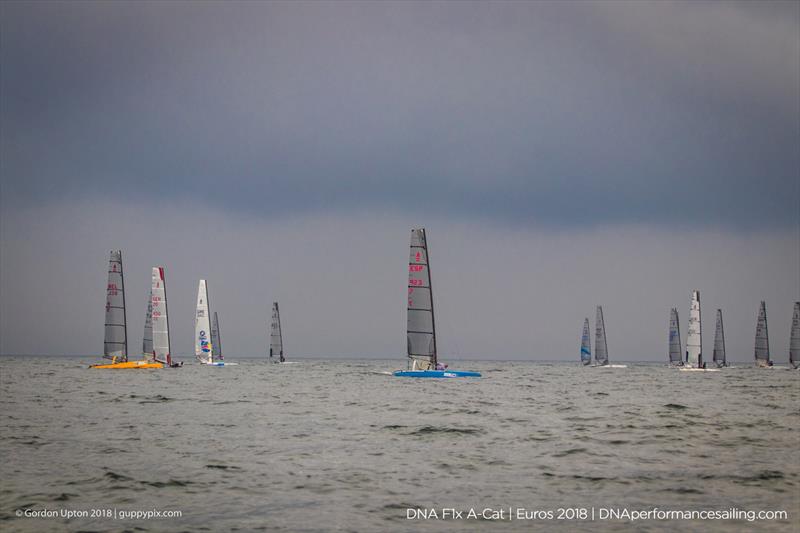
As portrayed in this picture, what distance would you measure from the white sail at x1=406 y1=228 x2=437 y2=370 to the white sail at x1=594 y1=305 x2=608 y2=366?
72474mm

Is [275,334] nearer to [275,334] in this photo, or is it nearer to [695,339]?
[275,334]

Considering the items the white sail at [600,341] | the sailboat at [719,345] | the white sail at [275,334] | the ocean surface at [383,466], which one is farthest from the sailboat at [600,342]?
the ocean surface at [383,466]

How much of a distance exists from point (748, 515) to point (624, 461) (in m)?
5.33

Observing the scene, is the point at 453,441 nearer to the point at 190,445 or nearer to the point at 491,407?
the point at 190,445

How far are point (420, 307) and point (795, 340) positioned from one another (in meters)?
78.5

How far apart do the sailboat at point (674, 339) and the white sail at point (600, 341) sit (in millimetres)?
11389

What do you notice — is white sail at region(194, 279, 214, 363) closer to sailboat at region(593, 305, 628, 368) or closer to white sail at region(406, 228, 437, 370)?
white sail at region(406, 228, 437, 370)

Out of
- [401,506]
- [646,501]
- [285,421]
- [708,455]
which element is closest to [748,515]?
[646,501]

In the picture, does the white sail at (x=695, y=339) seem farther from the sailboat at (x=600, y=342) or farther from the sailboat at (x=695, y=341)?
the sailboat at (x=600, y=342)

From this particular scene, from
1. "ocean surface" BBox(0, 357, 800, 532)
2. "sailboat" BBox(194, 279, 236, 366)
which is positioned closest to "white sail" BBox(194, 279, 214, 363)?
"sailboat" BBox(194, 279, 236, 366)

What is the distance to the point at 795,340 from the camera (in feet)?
358

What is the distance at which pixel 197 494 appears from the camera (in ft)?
43.6

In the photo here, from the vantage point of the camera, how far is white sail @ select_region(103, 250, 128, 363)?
71.4 m

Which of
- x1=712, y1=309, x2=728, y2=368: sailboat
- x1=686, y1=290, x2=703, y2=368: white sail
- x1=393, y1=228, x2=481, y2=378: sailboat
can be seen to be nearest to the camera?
x1=393, y1=228, x2=481, y2=378: sailboat
